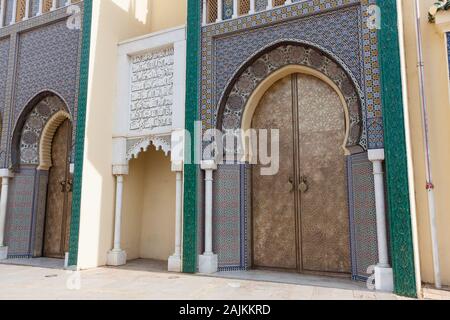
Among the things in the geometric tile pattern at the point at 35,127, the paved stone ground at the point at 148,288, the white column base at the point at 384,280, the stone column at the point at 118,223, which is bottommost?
the paved stone ground at the point at 148,288

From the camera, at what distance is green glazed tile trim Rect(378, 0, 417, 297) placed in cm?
375

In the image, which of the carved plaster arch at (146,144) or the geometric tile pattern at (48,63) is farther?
the geometric tile pattern at (48,63)

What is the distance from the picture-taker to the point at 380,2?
4262 mm

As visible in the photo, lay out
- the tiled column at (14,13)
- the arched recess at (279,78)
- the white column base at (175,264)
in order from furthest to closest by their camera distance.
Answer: the tiled column at (14,13), the white column base at (175,264), the arched recess at (279,78)

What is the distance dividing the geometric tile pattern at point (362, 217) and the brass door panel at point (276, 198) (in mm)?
819

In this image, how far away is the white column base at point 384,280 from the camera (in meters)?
3.90

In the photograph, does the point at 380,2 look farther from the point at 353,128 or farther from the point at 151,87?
the point at 151,87

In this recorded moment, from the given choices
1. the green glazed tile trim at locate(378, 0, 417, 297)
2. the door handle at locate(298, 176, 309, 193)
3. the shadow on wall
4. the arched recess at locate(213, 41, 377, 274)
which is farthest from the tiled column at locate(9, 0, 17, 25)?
the green glazed tile trim at locate(378, 0, 417, 297)

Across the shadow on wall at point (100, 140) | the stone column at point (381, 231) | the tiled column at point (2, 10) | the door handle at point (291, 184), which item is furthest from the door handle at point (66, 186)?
the stone column at point (381, 231)

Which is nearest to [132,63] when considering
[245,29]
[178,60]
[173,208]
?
[178,60]

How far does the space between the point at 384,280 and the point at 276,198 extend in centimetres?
171

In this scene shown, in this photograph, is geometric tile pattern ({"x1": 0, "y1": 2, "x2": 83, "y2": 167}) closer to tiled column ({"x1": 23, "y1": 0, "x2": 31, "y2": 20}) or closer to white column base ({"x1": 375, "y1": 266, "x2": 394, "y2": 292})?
tiled column ({"x1": 23, "y1": 0, "x2": 31, "y2": 20})

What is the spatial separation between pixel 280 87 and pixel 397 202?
2.26 metres

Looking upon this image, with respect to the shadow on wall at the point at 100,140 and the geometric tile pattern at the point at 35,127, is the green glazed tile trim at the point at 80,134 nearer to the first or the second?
the shadow on wall at the point at 100,140
